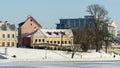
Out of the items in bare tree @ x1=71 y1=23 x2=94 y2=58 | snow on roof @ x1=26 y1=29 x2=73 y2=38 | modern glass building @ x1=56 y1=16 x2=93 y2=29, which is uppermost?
modern glass building @ x1=56 y1=16 x2=93 y2=29

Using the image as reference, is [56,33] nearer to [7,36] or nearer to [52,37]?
[52,37]

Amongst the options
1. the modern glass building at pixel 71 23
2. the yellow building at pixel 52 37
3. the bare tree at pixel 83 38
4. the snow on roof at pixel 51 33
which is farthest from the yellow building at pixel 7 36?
the bare tree at pixel 83 38

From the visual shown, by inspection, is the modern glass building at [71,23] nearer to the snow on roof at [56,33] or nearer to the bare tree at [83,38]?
the snow on roof at [56,33]

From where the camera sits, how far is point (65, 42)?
3979 inches

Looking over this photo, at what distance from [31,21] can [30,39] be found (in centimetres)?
508

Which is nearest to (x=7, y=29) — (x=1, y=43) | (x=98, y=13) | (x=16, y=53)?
(x=1, y=43)

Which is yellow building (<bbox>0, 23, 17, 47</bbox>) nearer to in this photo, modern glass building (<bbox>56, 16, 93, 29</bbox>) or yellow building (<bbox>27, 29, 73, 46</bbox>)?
yellow building (<bbox>27, 29, 73, 46</bbox>)

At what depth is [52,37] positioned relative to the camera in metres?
99.1

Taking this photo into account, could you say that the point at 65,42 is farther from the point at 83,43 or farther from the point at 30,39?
the point at 83,43

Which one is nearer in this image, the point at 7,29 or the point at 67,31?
the point at 7,29

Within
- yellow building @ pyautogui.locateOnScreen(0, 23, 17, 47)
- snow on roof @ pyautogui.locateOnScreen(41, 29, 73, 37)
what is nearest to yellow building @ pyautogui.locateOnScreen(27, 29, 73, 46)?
snow on roof @ pyautogui.locateOnScreen(41, 29, 73, 37)

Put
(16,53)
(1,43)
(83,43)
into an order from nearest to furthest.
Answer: (16,53), (83,43), (1,43)

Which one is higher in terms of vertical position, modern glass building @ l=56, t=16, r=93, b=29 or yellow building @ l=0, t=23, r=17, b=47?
modern glass building @ l=56, t=16, r=93, b=29

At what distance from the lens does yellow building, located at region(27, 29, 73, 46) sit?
97.4 metres
